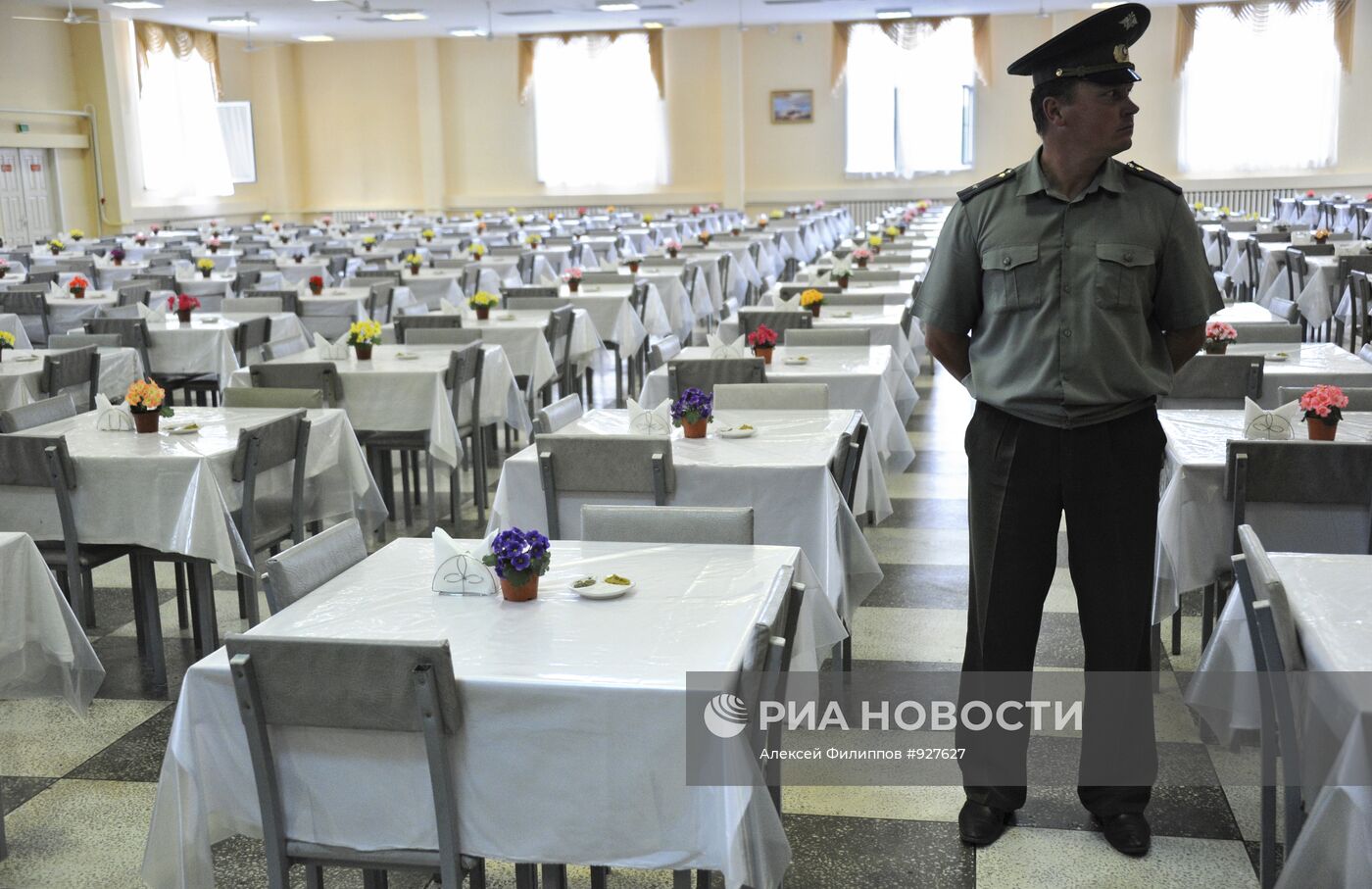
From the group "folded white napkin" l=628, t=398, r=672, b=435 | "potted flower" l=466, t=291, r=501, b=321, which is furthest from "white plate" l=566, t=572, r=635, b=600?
"potted flower" l=466, t=291, r=501, b=321

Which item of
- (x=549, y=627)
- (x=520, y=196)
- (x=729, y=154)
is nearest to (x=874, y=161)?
(x=729, y=154)

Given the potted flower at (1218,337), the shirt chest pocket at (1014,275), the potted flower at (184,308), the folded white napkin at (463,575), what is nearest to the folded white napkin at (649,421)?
the folded white napkin at (463,575)

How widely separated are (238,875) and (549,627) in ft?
3.57

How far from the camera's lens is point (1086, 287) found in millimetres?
2525

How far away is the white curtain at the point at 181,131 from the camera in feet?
66.1

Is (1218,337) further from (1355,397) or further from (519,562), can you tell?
(519,562)

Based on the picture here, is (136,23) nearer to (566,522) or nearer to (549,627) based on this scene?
(566,522)

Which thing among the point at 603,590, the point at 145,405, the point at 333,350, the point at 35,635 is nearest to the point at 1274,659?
the point at 603,590

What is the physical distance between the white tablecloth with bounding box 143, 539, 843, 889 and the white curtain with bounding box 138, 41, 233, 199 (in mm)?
19606

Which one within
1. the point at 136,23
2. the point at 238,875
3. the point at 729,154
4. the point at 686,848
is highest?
the point at 136,23

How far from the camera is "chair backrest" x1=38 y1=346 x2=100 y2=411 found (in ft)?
19.1

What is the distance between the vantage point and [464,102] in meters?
23.2

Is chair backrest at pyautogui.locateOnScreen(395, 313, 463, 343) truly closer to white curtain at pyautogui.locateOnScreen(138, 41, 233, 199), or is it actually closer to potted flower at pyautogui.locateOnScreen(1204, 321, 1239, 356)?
potted flower at pyautogui.locateOnScreen(1204, 321, 1239, 356)

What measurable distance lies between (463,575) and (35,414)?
8.82 ft
